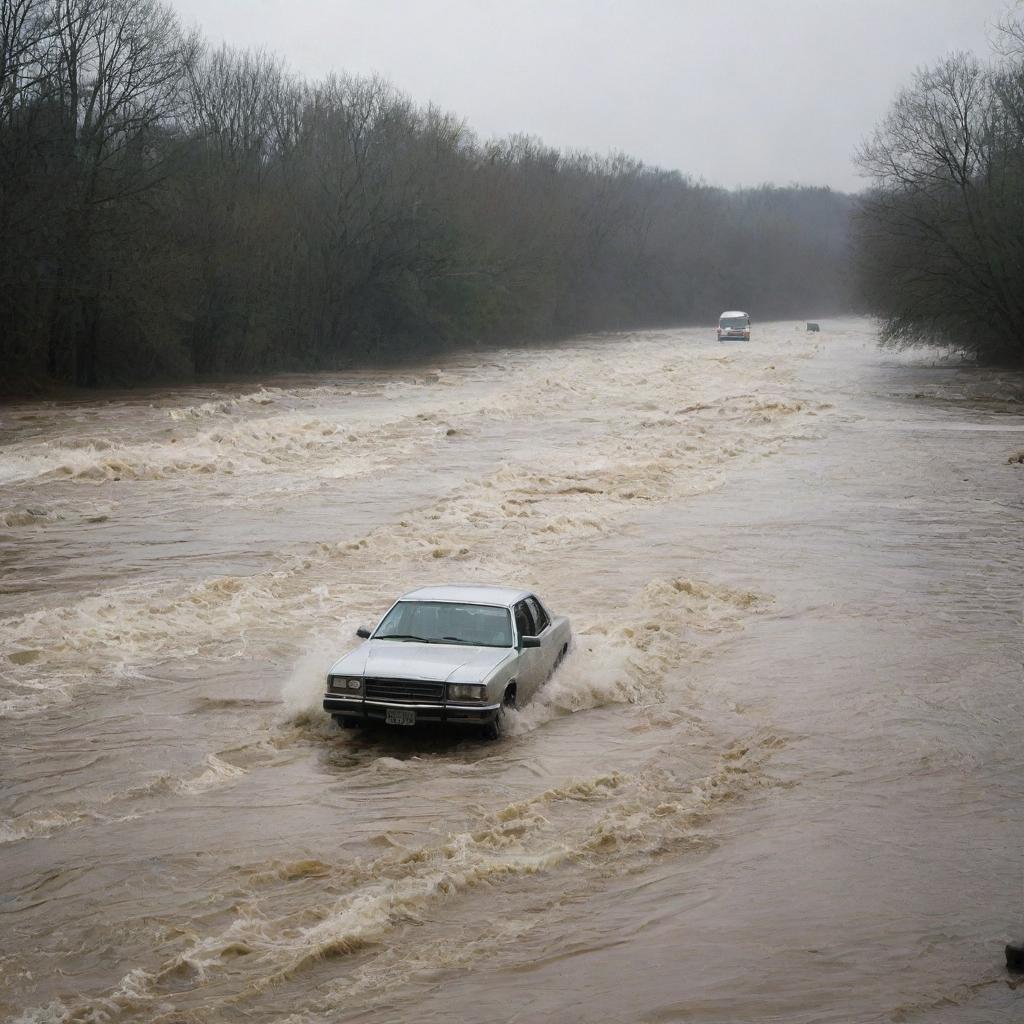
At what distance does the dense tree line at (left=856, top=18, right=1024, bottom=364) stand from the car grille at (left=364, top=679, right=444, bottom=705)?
47432 mm

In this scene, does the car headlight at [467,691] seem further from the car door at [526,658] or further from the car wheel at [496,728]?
the car door at [526,658]

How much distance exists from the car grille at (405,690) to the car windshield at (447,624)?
3.27ft

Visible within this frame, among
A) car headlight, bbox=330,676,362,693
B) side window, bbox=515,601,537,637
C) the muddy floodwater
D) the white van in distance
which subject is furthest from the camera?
the white van in distance

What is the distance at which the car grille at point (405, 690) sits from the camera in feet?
39.6

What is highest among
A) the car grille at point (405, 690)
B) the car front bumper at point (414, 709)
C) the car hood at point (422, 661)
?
the car hood at point (422, 661)

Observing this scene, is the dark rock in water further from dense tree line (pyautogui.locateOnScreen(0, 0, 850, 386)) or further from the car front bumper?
dense tree line (pyautogui.locateOnScreen(0, 0, 850, 386))

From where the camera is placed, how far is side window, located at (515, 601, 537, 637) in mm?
13443

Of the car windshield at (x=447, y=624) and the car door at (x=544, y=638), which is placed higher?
the car windshield at (x=447, y=624)

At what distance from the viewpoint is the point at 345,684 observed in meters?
12.2

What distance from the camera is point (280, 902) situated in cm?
919

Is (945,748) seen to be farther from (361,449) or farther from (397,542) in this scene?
(361,449)

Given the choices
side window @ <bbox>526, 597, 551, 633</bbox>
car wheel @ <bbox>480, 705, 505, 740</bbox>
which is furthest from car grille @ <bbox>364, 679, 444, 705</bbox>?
side window @ <bbox>526, 597, 551, 633</bbox>

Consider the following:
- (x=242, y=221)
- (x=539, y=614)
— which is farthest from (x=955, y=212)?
(x=539, y=614)

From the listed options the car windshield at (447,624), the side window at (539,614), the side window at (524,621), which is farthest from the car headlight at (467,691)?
the side window at (539,614)
